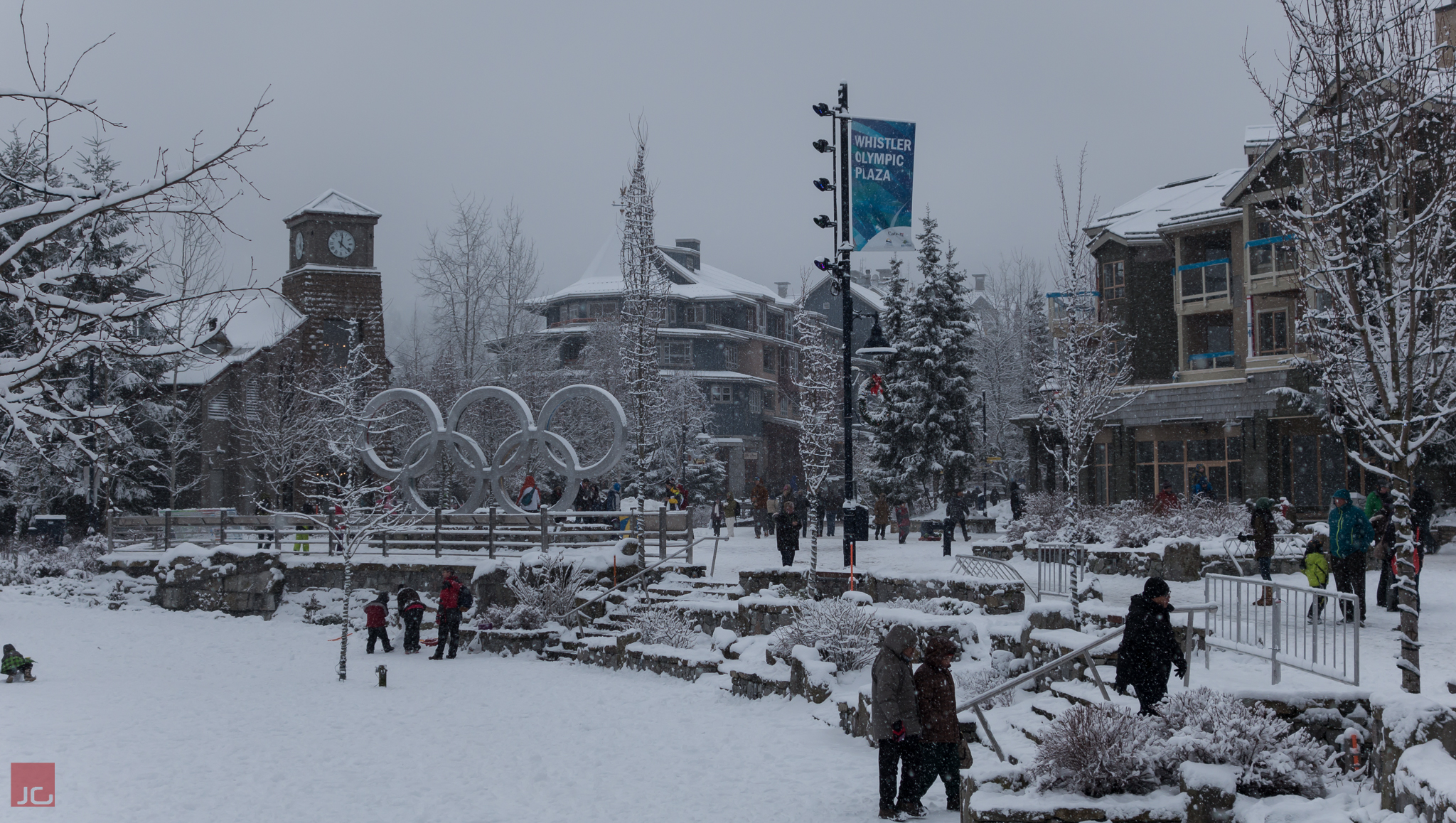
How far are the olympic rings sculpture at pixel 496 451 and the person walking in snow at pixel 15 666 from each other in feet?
31.0

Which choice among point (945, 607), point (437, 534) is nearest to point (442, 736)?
point (945, 607)

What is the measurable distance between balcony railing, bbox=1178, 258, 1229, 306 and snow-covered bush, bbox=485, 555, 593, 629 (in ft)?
72.4

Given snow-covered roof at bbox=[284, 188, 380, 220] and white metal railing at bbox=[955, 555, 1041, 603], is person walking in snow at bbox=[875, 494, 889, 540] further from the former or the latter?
snow-covered roof at bbox=[284, 188, 380, 220]

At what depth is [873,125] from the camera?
1642 centimetres

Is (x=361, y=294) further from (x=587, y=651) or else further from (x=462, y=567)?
(x=587, y=651)

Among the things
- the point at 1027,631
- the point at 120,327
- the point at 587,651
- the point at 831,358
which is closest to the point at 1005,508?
the point at 831,358

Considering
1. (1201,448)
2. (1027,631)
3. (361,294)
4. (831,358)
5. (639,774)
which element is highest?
(361,294)

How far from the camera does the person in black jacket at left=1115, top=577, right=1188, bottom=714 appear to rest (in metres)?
8.30

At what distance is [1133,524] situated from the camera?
71.9 feet

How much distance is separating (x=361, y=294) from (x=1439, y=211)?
4209 centimetres

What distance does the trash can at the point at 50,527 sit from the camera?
97.3 feet

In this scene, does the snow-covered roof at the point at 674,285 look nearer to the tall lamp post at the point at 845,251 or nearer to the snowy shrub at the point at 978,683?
the tall lamp post at the point at 845,251

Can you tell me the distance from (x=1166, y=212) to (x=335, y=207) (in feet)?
104

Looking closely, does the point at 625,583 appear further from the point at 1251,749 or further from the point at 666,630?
the point at 1251,749
